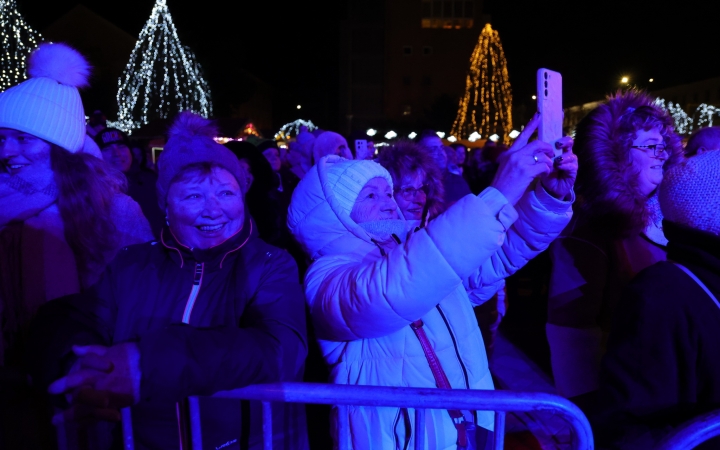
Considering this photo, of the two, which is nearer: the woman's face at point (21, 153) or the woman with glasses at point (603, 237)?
the woman's face at point (21, 153)

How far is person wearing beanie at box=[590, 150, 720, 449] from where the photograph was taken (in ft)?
4.56

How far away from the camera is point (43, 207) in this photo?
6.98ft

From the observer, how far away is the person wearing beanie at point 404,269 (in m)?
1.53

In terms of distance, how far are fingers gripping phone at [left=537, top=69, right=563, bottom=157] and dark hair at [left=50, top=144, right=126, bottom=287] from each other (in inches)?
72.3

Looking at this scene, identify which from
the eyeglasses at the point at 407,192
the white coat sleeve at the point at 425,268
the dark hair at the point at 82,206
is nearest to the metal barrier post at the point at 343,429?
the white coat sleeve at the point at 425,268

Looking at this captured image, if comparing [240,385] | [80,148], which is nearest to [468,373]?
[240,385]

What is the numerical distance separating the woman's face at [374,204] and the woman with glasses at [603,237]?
101 centimetres

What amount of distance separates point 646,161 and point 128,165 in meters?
5.44

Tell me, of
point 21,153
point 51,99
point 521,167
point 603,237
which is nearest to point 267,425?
point 521,167

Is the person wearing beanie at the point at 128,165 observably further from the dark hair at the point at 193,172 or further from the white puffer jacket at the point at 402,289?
the white puffer jacket at the point at 402,289

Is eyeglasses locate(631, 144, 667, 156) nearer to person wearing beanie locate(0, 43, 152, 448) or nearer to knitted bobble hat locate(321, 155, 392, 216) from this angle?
knitted bobble hat locate(321, 155, 392, 216)

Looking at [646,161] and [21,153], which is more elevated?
[21,153]

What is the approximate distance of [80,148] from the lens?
232 centimetres

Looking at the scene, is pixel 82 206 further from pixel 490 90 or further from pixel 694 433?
pixel 490 90
